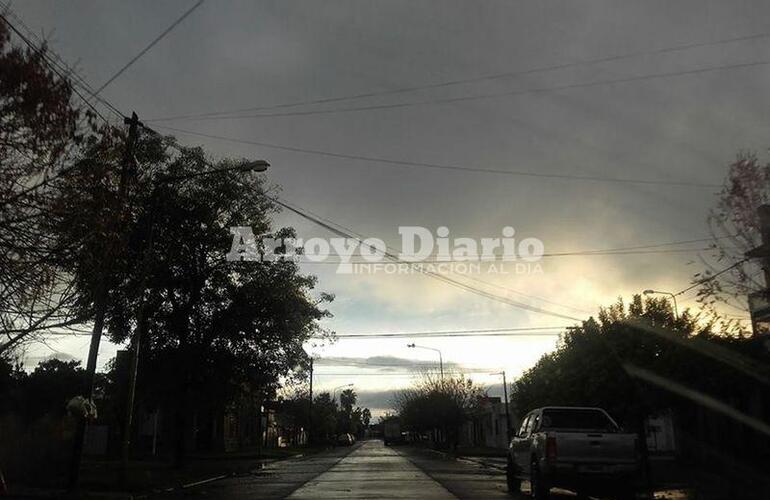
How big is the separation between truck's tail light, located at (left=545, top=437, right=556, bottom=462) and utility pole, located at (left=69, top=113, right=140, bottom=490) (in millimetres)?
9026

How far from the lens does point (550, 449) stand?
1421cm

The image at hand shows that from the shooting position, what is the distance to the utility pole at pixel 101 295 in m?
11.8

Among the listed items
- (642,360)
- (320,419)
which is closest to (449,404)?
(320,419)

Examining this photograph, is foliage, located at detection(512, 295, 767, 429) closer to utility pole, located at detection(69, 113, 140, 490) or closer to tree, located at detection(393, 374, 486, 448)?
utility pole, located at detection(69, 113, 140, 490)

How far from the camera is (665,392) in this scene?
64.5 feet

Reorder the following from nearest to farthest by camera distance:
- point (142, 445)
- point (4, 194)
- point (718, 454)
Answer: point (4, 194) < point (718, 454) < point (142, 445)

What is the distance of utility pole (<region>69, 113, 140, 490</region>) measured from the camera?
11.8m

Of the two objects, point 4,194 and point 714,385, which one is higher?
point 4,194

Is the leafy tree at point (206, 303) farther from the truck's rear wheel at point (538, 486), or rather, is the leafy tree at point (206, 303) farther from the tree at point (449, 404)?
the tree at point (449, 404)

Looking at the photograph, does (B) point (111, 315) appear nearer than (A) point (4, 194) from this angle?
No

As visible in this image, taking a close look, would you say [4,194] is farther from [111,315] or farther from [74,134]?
[111,315]

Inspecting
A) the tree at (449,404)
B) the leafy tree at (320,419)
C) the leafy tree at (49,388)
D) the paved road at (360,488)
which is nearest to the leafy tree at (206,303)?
the paved road at (360,488)

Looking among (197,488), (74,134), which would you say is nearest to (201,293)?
(197,488)

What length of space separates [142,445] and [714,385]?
1613 inches
